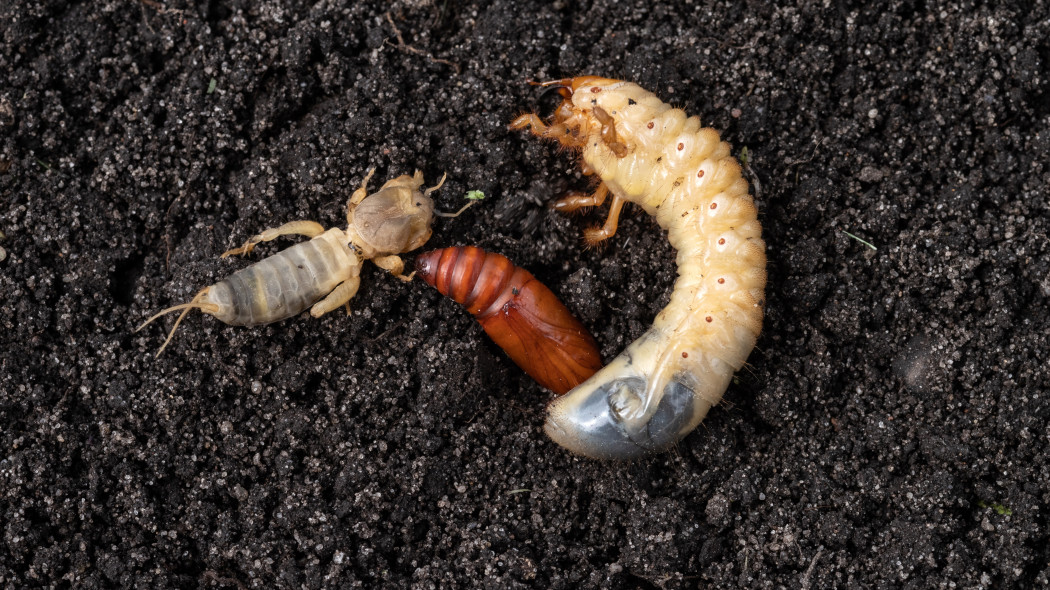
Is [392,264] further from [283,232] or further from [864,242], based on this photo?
[864,242]

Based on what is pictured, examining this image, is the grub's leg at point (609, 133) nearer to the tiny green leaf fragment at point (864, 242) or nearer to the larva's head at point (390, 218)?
the larva's head at point (390, 218)

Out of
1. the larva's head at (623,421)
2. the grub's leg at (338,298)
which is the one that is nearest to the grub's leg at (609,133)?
the larva's head at (623,421)

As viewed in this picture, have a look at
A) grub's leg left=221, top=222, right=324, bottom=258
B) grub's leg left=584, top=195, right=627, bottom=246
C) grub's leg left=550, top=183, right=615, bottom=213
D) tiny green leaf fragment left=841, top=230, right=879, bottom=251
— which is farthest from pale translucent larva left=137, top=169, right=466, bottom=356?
tiny green leaf fragment left=841, top=230, right=879, bottom=251

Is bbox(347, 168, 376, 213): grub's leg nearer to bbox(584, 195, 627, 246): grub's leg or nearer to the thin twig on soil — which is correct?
the thin twig on soil

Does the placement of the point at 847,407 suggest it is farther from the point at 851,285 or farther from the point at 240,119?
the point at 240,119

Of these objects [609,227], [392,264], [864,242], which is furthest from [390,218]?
[864,242]
